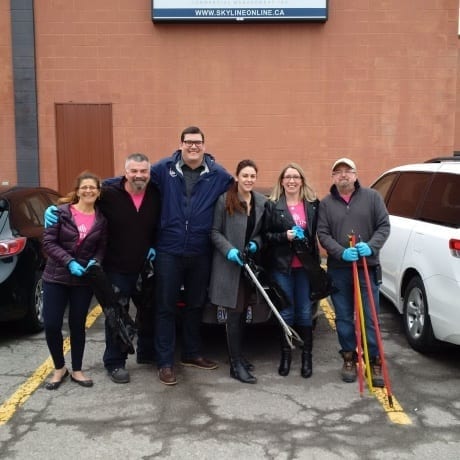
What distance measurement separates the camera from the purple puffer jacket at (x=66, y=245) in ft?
13.0

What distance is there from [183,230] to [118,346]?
1059 millimetres

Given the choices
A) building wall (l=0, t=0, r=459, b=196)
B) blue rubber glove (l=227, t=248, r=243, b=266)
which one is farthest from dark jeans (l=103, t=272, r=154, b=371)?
building wall (l=0, t=0, r=459, b=196)

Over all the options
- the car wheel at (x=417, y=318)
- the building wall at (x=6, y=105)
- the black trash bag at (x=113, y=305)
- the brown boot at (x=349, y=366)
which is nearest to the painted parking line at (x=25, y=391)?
the black trash bag at (x=113, y=305)

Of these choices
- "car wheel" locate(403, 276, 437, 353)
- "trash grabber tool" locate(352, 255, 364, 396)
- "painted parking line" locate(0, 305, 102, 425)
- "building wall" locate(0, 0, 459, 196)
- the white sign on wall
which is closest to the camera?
"painted parking line" locate(0, 305, 102, 425)

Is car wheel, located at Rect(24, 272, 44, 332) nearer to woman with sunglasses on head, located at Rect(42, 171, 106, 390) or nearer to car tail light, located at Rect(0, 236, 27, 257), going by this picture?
car tail light, located at Rect(0, 236, 27, 257)

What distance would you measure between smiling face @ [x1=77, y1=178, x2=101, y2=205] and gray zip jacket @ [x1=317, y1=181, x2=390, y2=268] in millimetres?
1760

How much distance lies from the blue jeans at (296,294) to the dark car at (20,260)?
2424 millimetres

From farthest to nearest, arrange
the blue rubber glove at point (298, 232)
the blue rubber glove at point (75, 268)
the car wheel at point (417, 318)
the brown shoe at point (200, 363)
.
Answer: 1. the car wheel at point (417, 318)
2. the brown shoe at point (200, 363)
3. the blue rubber glove at point (298, 232)
4. the blue rubber glove at point (75, 268)

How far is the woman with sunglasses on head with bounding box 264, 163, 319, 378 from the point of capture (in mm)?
4312

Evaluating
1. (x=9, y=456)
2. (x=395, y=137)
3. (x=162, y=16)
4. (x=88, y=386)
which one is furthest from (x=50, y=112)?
(x=9, y=456)

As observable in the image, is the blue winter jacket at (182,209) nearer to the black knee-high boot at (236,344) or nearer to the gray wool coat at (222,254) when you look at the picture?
the gray wool coat at (222,254)

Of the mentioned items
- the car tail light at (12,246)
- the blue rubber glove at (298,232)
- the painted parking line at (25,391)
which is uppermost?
the blue rubber glove at (298,232)

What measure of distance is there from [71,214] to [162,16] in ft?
21.4

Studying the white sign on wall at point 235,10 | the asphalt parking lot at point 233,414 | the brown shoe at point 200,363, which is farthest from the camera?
the white sign on wall at point 235,10
